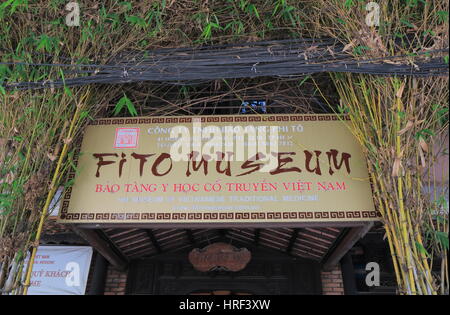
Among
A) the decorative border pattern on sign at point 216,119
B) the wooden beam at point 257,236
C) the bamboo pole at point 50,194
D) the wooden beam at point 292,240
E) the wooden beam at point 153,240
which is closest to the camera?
the bamboo pole at point 50,194

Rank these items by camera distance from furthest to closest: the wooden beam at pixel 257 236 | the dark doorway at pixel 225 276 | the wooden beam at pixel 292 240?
the dark doorway at pixel 225 276, the wooden beam at pixel 257 236, the wooden beam at pixel 292 240

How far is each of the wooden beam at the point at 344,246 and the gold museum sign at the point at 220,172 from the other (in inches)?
18.7

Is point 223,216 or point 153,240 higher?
point 153,240

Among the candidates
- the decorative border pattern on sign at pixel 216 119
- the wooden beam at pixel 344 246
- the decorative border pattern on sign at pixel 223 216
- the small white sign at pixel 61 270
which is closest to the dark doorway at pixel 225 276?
the wooden beam at pixel 344 246

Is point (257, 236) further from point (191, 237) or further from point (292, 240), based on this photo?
point (191, 237)

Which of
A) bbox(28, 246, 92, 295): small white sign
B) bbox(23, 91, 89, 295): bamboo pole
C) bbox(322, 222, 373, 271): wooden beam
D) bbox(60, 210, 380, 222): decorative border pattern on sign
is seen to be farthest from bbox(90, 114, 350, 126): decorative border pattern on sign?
bbox(28, 246, 92, 295): small white sign

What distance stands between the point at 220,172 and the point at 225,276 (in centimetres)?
300

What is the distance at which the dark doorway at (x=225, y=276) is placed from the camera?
5359mm

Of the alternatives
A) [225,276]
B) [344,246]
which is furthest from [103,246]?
[344,246]

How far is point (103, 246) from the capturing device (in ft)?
14.1

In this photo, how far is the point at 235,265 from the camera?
511 cm

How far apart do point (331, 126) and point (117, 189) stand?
1968 mm

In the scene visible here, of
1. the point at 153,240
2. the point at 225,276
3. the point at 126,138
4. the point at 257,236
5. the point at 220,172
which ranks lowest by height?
the point at 225,276

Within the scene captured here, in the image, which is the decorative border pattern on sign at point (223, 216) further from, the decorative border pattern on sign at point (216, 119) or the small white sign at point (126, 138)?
the decorative border pattern on sign at point (216, 119)
